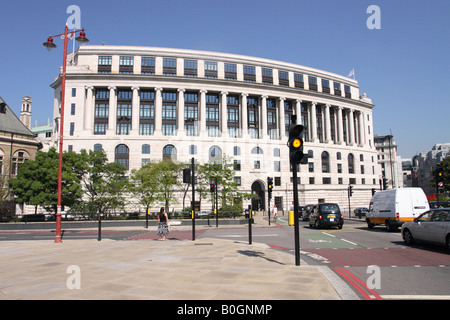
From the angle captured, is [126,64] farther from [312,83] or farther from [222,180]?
[312,83]

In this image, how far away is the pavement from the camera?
241 inches

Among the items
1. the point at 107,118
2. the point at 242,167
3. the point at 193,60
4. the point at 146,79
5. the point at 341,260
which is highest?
the point at 193,60

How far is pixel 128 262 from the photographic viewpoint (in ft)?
33.1

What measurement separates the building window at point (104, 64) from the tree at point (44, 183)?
28.1 metres

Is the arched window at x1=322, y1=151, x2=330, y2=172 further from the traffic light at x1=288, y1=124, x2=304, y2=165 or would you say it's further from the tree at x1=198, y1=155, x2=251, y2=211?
the traffic light at x1=288, y1=124, x2=304, y2=165

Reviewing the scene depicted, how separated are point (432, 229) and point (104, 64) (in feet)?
209

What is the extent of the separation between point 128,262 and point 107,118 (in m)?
56.1

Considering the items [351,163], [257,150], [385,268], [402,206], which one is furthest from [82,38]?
[351,163]

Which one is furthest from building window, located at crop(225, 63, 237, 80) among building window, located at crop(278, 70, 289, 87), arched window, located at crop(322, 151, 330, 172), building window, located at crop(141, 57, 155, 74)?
arched window, located at crop(322, 151, 330, 172)

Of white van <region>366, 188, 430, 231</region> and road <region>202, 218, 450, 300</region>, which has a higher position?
white van <region>366, 188, 430, 231</region>

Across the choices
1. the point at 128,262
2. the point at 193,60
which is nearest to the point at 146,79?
the point at 193,60

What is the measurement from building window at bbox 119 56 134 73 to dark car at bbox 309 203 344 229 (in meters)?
51.8

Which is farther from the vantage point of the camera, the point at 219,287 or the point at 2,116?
the point at 2,116
